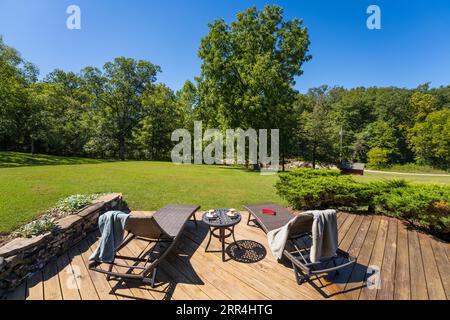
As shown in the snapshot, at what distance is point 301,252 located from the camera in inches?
123

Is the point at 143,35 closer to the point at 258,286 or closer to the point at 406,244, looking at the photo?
the point at 258,286

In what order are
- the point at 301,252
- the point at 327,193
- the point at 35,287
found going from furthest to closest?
the point at 327,193 < the point at 301,252 < the point at 35,287

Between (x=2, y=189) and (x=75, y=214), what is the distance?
526cm

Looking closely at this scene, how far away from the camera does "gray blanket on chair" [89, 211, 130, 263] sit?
2.75 m

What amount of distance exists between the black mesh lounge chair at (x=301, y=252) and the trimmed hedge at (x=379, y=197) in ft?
4.87

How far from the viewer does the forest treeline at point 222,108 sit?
17.0 meters

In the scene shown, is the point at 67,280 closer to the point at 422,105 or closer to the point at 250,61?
the point at 250,61

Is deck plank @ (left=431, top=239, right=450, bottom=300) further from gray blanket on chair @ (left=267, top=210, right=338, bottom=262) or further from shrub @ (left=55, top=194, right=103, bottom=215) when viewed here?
shrub @ (left=55, top=194, right=103, bottom=215)

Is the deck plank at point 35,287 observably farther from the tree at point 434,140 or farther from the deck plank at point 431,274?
the tree at point 434,140

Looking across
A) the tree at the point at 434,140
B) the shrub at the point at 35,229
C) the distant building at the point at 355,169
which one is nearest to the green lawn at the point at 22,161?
the shrub at the point at 35,229

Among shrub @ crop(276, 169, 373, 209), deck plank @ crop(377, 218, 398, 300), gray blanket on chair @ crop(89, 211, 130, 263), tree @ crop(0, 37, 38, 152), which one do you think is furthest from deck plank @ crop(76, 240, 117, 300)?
tree @ crop(0, 37, 38, 152)

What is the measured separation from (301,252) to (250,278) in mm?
961

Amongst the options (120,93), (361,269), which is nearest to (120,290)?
(361,269)

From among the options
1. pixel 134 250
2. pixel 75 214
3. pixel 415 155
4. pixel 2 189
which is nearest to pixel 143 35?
pixel 2 189
